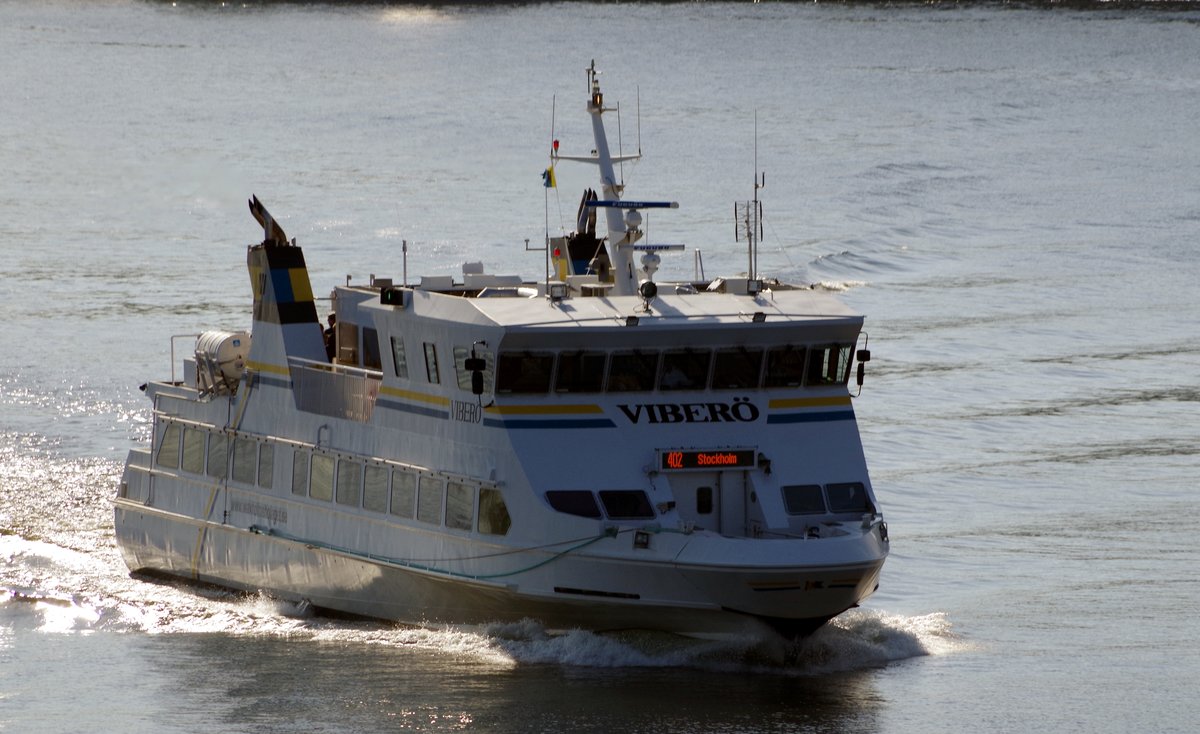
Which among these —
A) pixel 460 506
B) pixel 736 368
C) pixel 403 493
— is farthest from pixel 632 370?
pixel 403 493

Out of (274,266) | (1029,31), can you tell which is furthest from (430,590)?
(1029,31)

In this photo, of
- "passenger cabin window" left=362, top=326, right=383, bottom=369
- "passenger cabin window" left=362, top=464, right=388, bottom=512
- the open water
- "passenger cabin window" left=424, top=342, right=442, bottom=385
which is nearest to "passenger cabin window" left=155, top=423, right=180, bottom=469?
the open water

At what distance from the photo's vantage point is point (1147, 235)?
6744cm

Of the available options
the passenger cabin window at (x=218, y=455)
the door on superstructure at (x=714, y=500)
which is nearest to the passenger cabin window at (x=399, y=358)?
the door on superstructure at (x=714, y=500)

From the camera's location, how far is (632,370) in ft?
87.6

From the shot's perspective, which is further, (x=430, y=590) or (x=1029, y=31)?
(x=1029, y=31)

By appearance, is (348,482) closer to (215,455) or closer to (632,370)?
(215,455)

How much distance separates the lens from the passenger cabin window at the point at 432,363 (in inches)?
1085

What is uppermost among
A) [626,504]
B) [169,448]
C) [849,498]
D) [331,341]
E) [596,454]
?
[331,341]

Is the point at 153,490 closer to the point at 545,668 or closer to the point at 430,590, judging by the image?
the point at 430,590

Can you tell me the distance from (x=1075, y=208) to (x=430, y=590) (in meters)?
50.0

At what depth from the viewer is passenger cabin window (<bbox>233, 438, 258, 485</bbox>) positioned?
3138cm

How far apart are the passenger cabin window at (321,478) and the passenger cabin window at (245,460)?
1548 mm

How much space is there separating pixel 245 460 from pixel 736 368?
8536 millimetres
